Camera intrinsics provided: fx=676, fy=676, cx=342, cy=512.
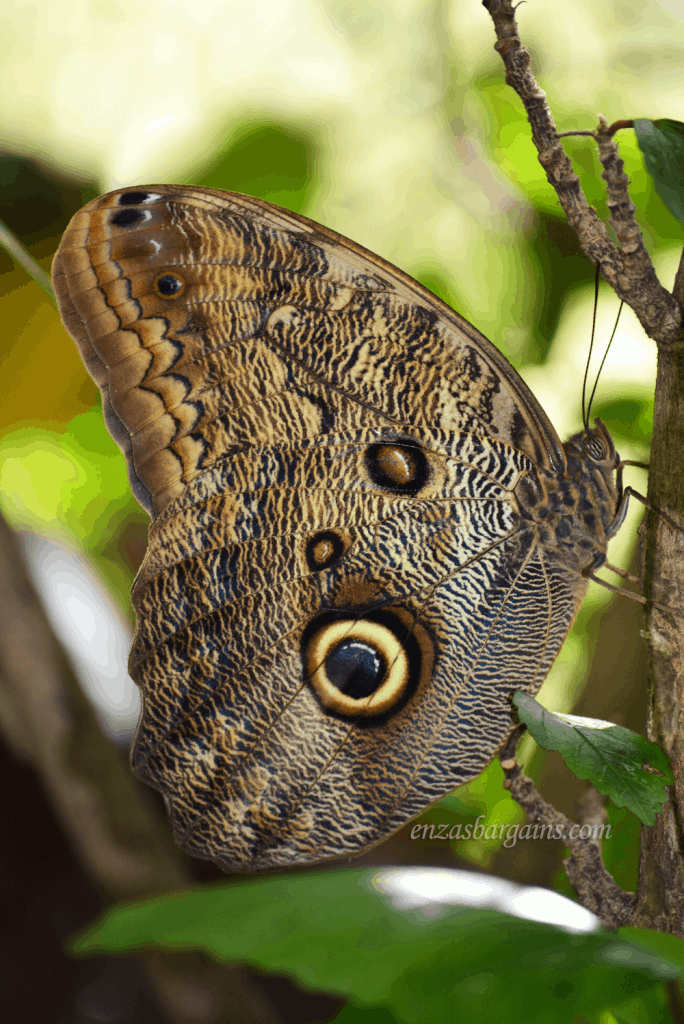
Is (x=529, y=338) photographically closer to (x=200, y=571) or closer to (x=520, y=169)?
(x=520, y=169)

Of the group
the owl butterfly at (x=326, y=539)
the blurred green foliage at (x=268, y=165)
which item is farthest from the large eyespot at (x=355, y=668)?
the blurred green foliage at (x=268, y=165)

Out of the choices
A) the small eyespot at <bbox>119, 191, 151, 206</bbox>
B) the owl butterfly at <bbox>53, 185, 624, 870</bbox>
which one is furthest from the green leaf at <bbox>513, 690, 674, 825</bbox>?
the small eyespot at <bbox>119, 191, 151, 206</bbox>

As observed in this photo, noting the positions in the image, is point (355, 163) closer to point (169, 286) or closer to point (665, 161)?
point (169, 286)

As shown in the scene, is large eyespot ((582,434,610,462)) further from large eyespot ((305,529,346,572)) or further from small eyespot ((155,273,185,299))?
small eyespot ((155,273,185,299))

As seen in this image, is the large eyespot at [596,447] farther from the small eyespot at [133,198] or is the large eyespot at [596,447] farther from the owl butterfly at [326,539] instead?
the small eyespot at [133,198]

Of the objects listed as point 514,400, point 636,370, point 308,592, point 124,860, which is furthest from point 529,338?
point 124,860

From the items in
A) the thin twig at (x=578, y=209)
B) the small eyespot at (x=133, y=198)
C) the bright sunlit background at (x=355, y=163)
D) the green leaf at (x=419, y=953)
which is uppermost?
the bright sunlit background at (x=355, y=163)
